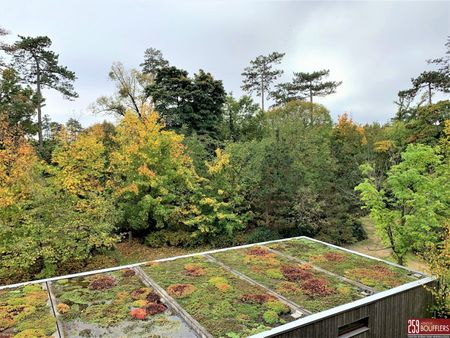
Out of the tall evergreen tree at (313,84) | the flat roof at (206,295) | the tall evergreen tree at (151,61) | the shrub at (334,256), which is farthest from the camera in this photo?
the tall evergreen tree at (313,84)

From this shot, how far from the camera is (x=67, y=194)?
11.4m

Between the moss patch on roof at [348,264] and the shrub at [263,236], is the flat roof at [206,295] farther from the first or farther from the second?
the shrub at [263,236]

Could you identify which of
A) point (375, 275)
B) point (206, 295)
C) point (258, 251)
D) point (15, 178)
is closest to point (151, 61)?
point (15, 178)

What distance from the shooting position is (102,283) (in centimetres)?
745

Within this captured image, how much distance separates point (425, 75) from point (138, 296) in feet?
89.6

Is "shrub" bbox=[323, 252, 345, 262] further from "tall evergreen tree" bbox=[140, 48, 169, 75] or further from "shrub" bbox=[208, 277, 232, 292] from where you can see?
"tall evergreen tree" bbox=[140, 48, 169, 75]

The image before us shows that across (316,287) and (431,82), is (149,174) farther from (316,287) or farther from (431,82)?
(431,82)

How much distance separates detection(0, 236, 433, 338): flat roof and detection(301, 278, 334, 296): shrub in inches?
1.0

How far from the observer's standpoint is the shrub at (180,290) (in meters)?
6.82

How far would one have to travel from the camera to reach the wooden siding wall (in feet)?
19.5

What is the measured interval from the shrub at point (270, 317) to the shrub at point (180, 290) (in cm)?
192

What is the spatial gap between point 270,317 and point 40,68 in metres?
24.5

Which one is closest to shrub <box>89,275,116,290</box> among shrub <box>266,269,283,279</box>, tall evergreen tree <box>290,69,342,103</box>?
shrub <box>266,269,283,279</box>

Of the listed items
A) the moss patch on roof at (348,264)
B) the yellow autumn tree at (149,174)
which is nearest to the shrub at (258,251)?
the moss patch on roof at (348,264)
